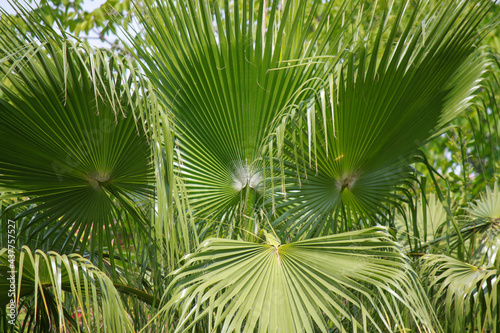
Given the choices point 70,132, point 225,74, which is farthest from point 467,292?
point 70,132

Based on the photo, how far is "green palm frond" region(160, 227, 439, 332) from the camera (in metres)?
1.13

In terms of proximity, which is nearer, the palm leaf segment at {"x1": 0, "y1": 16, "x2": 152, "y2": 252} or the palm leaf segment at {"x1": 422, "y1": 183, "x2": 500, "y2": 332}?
the palm leaf segment at {"x1": 0, "y1": 16, "x2": 152, "y2": 252}

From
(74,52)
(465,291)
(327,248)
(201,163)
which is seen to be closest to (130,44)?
(74,52)

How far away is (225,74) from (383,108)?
623 millimetres

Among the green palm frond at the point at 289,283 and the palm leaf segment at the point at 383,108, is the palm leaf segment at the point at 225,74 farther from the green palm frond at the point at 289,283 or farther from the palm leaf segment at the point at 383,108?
the green palm frond at the point at 289,283

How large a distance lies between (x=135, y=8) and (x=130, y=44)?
0.15 metres

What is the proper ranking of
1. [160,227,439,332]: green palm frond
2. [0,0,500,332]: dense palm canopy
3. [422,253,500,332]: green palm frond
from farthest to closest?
[422,253,500,332]: green palm frond, [0,0,500,332]: dense palm canopy, [160,227,439,332]: green palm frond

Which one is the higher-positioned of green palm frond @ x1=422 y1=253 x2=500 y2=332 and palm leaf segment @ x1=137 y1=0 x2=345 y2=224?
palm leaf segment @ x1=137 y1=0 x2=345 y2=224

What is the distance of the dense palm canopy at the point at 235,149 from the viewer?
1259 mm

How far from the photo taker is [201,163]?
1.91 metres

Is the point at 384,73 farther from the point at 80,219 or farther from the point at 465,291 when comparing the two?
the point at 80,219

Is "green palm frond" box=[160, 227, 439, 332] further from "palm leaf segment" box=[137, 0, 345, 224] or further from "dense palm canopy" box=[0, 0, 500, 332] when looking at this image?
Result: "palm leaf segment" box=[137, 0, 345, 224]

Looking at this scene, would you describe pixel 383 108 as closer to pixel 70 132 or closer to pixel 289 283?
pixel 289 283

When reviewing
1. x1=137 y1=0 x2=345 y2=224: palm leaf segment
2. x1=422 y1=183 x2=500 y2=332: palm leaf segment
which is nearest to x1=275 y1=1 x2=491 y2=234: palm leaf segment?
x1=137 y1=0 x2=345 y2=224: palm leaf segment
